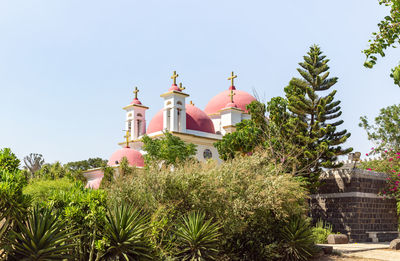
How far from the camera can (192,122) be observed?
31.6 m

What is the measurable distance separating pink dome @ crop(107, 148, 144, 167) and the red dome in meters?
2.85

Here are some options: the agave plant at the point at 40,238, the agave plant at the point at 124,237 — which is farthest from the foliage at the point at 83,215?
the agave plant at the point at 40,238

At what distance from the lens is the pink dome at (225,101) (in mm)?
34781

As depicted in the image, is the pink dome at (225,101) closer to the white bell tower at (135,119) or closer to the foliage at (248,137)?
the white bell tower at (135,119)

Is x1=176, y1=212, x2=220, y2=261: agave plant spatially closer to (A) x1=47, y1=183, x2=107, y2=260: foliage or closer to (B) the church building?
(A) x1=47, y1=183, x2=107, y2=260: foliage

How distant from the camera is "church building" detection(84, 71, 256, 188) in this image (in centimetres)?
2970

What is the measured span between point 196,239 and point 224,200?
5.01 feet

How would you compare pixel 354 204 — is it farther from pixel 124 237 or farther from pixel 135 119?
pixel 135 119

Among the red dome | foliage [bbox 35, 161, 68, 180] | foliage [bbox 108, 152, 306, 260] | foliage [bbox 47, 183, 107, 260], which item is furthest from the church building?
foliage [bbox 47, 183, 107, 260]

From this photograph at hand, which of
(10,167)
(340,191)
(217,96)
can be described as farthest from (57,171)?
(10,167)

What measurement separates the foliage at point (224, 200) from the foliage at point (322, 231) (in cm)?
446

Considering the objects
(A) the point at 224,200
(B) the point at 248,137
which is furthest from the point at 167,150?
(A) the point at 224,200

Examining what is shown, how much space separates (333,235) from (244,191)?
743 cm

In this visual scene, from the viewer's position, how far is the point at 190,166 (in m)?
11.9
